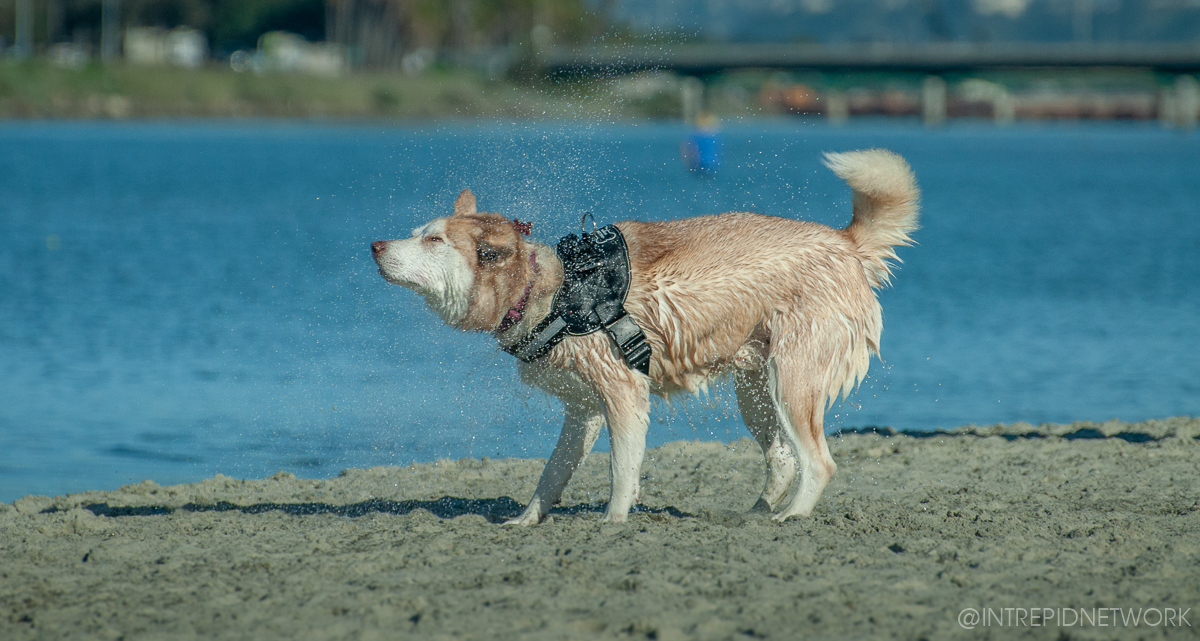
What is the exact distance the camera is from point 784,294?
6395mm

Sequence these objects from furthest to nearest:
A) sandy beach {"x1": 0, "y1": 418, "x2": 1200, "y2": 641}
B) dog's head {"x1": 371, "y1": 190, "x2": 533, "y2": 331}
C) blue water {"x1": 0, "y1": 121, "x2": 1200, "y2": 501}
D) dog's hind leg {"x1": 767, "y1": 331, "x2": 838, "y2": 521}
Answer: blue water {"x1": 0, "y1": 121, "x2": 1200, "y2": 501}
dog's hind leg {"x1": 767, "y1": 331, "x2": 838, "y2": 521}
dog's head {"x1": 371, "y1": 190, "x2": 533, "y2": 331}
sandy beach {"x1": 0, "y1": 418, "x2": 1200, "y2": 641}

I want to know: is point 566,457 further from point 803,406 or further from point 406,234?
point 406,234

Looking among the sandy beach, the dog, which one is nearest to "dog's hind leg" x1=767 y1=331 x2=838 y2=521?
the dog

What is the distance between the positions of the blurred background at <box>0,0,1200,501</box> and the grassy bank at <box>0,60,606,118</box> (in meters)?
0.22

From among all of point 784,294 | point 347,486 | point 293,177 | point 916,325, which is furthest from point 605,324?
point 293,177

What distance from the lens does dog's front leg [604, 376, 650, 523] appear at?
245 inches

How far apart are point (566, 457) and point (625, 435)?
1.66ft

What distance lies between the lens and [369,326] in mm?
14742

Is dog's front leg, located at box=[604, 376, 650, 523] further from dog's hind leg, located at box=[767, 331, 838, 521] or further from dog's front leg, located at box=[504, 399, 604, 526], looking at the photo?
dog's hind leg, located at box=[767, 331, 838, 521]

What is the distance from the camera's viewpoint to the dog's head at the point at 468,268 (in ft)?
20.0

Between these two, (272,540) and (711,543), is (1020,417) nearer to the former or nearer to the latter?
(711,543)

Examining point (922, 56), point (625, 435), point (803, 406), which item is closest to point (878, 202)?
point (803, 406)

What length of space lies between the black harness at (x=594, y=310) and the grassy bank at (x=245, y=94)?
6516cm

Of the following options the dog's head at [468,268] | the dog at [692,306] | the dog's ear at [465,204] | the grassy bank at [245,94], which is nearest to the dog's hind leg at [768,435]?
the dog at [692,306]
